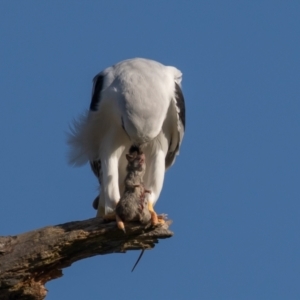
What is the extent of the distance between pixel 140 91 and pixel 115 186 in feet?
4.35

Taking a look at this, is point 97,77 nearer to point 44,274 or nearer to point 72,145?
point 72,145

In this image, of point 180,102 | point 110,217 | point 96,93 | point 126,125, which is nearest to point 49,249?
point 110,217

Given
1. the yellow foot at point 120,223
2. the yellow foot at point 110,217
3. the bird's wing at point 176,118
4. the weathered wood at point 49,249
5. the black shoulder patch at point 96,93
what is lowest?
the weathered wood at point 49,249

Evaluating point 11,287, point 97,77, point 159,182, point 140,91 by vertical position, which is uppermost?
point 97,77

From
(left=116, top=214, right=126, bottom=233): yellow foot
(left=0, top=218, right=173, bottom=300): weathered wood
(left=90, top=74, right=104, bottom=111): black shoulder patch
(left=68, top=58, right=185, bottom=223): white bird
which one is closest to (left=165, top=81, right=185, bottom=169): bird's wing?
(left=68, top=58, right=185, bottom=223): white bird

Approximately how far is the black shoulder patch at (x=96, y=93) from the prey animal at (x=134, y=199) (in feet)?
3.43

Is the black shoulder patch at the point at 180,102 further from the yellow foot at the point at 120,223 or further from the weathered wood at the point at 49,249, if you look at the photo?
the yellow foot at the point at 120,223

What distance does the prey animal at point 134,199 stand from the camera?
983 centimetres

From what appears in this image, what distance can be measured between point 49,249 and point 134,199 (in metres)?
1.25

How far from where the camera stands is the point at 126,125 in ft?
34.2

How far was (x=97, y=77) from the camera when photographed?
1161 centimetres

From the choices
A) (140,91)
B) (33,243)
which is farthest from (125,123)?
(33,243)

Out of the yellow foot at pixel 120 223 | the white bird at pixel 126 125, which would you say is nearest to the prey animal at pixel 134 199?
the yellow foot at pixel 120 223

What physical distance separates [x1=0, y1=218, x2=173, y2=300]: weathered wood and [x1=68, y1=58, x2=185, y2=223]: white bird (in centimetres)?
93
